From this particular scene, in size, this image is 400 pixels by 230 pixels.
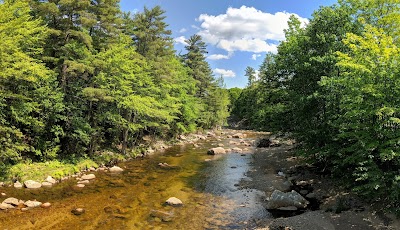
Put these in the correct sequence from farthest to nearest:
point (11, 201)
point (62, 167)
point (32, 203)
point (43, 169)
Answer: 1. point (62, 167)
2. point (43, 169)
3. point (32, 203)
4. point (11, 201)

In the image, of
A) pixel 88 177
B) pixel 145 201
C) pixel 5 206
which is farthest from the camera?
pixel 88 177

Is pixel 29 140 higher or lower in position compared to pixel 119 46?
lower

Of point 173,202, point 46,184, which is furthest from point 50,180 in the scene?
point 173,202

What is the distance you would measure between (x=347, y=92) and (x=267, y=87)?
1314 cm

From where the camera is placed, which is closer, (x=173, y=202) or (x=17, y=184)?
(x=173, y=202)

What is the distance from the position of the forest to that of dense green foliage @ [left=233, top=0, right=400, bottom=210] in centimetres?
7

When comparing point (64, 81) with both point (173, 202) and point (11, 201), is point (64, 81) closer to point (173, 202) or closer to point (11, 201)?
point (11, 201)

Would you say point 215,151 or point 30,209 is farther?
point 215,151

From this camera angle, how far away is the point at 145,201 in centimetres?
1692

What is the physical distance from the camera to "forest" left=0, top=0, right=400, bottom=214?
12.1 m

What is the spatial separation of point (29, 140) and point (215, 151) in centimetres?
2016

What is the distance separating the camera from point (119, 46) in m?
25.9

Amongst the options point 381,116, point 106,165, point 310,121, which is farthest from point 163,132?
point 381,116

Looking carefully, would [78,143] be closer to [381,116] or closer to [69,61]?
[69,61]
